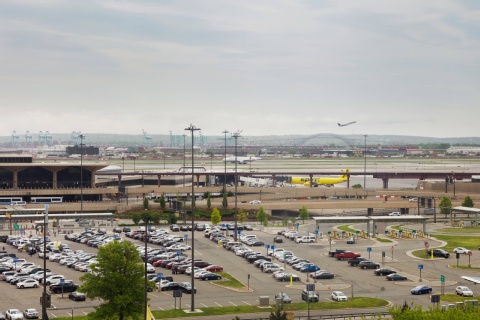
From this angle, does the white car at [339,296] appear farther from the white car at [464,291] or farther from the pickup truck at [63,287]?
the pickup truck at [63,287]

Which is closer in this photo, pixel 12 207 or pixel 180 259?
pixel 180 259

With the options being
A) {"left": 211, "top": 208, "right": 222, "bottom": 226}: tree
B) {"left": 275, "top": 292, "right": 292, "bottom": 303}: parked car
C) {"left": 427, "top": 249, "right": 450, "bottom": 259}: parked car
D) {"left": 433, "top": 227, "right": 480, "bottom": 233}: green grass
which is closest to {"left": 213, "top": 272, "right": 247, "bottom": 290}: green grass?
{"left": 275, "top": 292, "right": 292, "bottom": 303}: parked car

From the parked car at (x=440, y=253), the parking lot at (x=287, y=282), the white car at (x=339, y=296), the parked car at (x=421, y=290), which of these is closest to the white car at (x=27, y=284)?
the parking lot at (x=287, y=282)

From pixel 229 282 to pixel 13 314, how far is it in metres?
17.2

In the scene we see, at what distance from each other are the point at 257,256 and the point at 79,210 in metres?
47.3

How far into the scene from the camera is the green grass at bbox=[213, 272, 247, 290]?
58469mm

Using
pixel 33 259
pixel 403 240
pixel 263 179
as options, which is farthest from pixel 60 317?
pixel 263 179

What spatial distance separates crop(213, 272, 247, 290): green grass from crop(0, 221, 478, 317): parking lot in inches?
22.6

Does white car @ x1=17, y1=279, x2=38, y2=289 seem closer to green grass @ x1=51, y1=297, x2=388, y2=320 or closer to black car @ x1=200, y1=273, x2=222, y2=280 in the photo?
green grass @ x1=51, y1=297, x2=388, y2=320

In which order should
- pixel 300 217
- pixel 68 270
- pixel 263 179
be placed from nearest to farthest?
pixel 68 270 < pixel 300 217 < pixel 263 179

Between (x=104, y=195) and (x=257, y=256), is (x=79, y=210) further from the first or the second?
(x=257, y=256)

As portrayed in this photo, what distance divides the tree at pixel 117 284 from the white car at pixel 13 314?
432 centimetres

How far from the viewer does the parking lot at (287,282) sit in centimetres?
5306

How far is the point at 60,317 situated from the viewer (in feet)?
159
